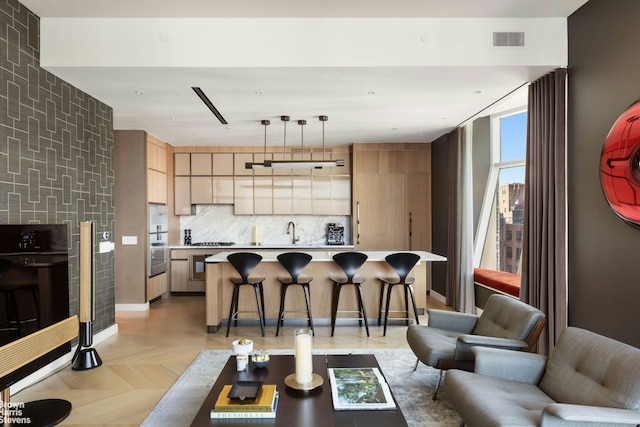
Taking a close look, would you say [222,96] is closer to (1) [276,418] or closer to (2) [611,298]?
(1) [276,418]

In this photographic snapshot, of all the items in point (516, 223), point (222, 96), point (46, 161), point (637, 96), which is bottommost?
point (516, 223)

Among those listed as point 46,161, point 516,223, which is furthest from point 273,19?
point 516,223

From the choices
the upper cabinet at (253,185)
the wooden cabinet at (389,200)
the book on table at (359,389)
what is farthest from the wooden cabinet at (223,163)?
the book on table at (359,389)

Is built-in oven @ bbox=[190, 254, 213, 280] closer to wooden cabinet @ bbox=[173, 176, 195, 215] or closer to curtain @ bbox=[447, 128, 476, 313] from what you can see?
wooden cabinet @ bbox=[173, 176, 195, 215]

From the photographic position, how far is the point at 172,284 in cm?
711

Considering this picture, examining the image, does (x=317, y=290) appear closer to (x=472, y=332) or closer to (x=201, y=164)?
(x=472, y=332)

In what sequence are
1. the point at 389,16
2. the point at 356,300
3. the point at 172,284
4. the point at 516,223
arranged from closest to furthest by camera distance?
the point at 389,16 → the point at 356,300 → the point at 516,223 → the point at 172,284

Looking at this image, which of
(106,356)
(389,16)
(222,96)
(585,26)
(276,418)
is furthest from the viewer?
(222,96)

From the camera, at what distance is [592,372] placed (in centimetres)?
219

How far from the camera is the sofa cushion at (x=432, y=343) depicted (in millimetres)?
2953

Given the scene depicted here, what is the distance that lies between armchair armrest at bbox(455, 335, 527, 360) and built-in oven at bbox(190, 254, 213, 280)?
5.13 meters

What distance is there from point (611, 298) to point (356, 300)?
278 cm

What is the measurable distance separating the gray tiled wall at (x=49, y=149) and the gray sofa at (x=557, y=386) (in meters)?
3.55

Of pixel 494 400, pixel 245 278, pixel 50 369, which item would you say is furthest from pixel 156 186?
pixel 494 400
